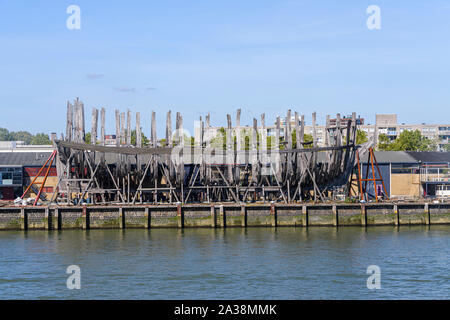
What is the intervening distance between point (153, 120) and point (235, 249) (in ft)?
82.7

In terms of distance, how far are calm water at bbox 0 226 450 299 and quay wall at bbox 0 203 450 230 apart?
1915 mm

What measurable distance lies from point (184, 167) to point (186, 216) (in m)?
9.64

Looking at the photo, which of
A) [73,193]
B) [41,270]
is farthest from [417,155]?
[41,270]

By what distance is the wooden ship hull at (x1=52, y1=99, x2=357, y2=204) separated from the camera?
76.3 metres

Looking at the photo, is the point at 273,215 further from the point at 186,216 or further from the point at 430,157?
the point at 430,157

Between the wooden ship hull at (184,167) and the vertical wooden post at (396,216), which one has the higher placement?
the wooden ship hull at (184,167)

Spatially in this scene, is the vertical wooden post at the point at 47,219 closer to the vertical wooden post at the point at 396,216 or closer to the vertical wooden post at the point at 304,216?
the vertical wooden post at the point at 304,216

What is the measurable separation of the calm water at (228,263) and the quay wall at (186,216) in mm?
1915

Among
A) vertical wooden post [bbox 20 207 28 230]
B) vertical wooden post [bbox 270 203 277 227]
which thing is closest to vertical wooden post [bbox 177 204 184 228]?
vertical wooden post [bbox 270 203 277 227]

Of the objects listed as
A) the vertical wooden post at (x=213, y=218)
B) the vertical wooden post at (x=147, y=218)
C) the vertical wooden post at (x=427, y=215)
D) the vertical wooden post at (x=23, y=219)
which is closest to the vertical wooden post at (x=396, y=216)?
the vertical wooden post at (x=427, y=215)

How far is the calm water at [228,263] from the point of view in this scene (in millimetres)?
41562

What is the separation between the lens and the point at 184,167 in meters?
79.1
